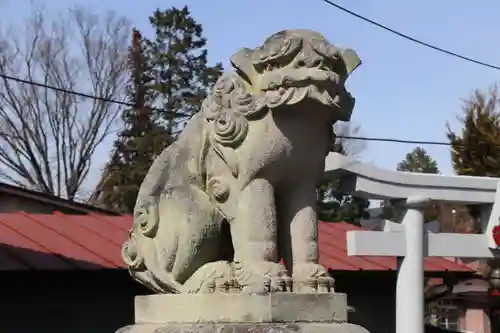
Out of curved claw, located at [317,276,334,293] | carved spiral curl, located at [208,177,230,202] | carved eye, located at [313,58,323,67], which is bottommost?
curved claw, located at [317,276,334,293]

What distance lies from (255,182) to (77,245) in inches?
229

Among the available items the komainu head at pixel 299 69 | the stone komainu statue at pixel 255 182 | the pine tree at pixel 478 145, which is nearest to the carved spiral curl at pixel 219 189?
the stone komainu statue at pixel 255 182

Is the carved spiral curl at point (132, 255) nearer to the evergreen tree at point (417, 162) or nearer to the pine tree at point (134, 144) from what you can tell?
the pine tree at point (134, 144)

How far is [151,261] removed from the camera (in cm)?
371

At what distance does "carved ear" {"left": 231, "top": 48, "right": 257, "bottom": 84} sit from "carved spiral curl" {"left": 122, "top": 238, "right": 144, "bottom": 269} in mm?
960

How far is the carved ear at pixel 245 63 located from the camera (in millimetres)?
3535

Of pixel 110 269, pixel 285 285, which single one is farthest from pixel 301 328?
pixel 110 269

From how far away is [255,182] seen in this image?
3.50m

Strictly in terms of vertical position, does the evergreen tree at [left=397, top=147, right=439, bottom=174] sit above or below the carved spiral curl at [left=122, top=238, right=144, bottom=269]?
above

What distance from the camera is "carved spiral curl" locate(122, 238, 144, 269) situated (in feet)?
12.3

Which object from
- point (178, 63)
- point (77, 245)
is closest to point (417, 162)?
point (178, 63)

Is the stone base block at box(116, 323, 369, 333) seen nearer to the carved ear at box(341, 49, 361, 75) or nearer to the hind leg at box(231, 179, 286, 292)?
the hind leg at box(231, 179, 286, 292)

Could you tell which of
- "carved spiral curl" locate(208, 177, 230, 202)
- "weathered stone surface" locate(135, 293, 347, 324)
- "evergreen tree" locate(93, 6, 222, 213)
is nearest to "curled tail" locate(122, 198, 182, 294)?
"weathered stone surface" locate(135, 293, 347, 324)

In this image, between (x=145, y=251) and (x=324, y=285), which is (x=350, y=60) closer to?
(x=324, y=285)
